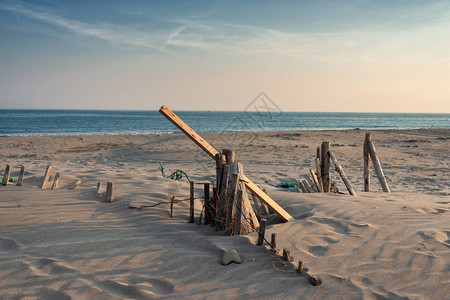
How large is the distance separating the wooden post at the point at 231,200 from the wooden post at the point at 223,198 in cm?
19

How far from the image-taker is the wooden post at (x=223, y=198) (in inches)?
170

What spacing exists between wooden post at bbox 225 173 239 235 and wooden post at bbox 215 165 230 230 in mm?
188

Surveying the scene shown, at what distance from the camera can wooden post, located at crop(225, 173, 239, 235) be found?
4.09m

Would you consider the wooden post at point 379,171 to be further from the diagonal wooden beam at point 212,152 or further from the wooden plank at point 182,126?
the wooden plank at point 182,126

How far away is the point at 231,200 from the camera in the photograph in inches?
162

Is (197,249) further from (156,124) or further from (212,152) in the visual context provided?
(156,124)

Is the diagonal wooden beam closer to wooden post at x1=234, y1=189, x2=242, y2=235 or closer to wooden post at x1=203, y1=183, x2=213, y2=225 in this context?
wooden post at x1=234, y1=189, x2=242, y2=235

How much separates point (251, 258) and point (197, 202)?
2.86 metres

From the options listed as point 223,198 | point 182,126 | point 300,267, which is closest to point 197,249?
point 223,198

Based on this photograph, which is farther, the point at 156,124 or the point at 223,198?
the point at 156,124

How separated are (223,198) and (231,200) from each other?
28 cm

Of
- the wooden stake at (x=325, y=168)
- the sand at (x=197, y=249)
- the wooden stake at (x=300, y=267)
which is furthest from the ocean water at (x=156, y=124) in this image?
the wooden stake at (x=300, y=267)

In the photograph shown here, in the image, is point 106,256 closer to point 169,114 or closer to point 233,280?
point 233,280

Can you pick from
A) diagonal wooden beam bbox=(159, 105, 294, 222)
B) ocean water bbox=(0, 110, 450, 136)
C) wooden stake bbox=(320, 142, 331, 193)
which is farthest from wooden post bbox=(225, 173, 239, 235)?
wooden stake bbox=(320, 142, 331, 193)
